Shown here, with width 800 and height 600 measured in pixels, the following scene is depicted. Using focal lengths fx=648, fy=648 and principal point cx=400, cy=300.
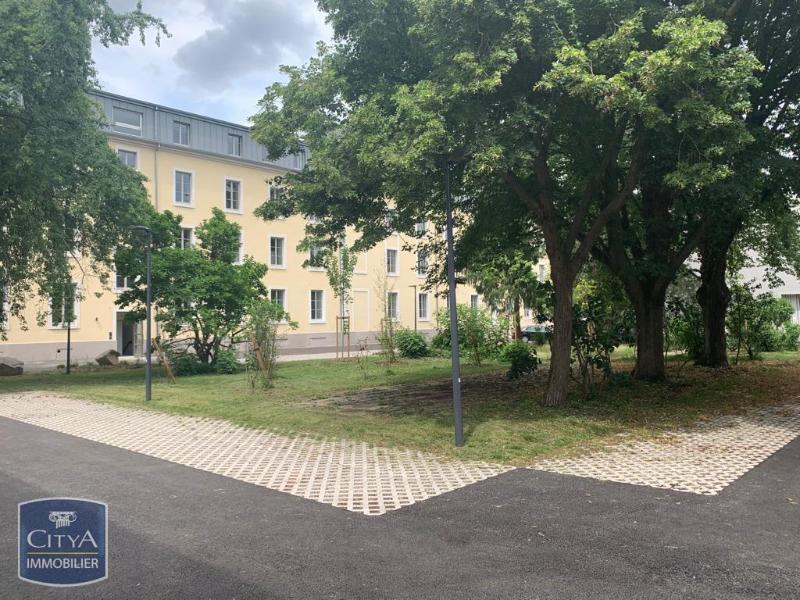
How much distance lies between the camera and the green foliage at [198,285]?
72.6 ft

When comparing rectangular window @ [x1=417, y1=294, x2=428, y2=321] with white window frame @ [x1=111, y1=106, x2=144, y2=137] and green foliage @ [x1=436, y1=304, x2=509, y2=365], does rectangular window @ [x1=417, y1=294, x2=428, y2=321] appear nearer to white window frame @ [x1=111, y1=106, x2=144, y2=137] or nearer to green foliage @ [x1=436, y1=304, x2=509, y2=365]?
green foliage @ [x1=436, y1=304, x2=509, y2=365]

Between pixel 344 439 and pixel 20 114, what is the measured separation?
1259cm

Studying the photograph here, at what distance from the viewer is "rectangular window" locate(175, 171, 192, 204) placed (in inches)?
1464

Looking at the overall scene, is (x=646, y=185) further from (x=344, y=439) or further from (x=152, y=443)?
(x=152, y=443)

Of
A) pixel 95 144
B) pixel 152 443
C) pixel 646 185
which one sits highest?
pixel 95 144

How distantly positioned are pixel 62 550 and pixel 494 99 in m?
8.11

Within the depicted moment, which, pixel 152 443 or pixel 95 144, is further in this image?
pixel 95 144

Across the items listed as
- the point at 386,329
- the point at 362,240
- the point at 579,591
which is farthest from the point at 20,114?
the point at 579,591

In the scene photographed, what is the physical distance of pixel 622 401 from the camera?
13.0 m

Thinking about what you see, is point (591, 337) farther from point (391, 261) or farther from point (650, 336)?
point (391, 261)

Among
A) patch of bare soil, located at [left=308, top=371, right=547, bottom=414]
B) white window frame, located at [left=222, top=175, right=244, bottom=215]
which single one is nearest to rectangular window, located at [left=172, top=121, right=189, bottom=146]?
white window frame, located at [left=222, top=175, right=244, bottom=215]

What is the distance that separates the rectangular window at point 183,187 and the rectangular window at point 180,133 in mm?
1851

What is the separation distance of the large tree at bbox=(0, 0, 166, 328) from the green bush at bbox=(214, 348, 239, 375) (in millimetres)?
5386

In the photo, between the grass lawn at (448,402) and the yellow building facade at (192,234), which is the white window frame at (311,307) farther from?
the grass lawn at (448,402)
